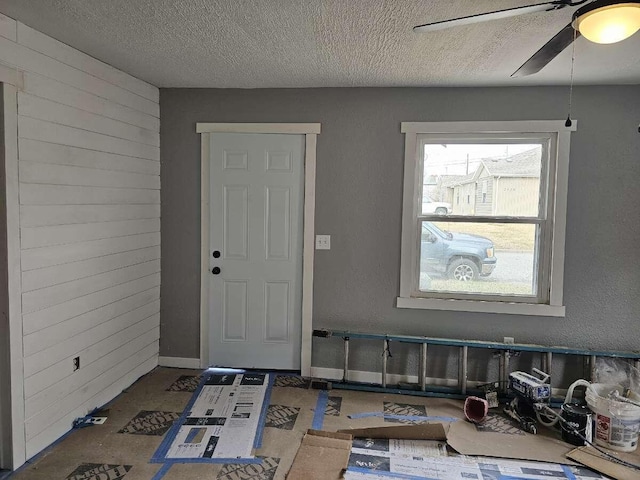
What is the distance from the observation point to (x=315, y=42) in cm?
254

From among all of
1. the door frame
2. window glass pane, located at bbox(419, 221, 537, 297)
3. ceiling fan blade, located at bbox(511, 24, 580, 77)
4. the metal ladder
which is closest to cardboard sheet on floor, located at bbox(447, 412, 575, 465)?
the metal ladder

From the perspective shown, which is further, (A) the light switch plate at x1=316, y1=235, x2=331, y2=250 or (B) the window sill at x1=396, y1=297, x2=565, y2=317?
(A) the light switch plate at x1=316, y1=235, x2=331, y2=250

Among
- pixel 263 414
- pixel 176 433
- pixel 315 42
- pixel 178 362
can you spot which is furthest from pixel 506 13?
pixel 178 362

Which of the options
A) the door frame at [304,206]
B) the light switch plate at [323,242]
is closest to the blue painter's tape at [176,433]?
the door frame at [304,206]

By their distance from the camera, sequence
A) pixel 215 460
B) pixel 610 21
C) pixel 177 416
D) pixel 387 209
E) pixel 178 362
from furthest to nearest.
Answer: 1. pixel 178 362
2. pixel 387 209
3. pixel 177 416
4. pixel 215 460
5. pixel 610 21

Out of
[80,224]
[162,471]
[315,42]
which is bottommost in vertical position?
[162,471]

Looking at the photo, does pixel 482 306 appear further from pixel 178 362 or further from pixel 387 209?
pixel 178 362

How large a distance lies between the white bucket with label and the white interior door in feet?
6.96

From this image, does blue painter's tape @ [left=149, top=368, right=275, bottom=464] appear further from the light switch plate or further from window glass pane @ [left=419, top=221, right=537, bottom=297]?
window glass pane @ [left=419, top=221, right=537, bottom=297]

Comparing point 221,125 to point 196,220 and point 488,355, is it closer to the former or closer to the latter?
point 196,220

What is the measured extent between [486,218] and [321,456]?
207cm

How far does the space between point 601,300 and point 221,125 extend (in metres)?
3.19

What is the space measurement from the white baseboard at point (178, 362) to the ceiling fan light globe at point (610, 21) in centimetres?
347

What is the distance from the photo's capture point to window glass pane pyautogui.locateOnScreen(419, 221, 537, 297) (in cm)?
346
